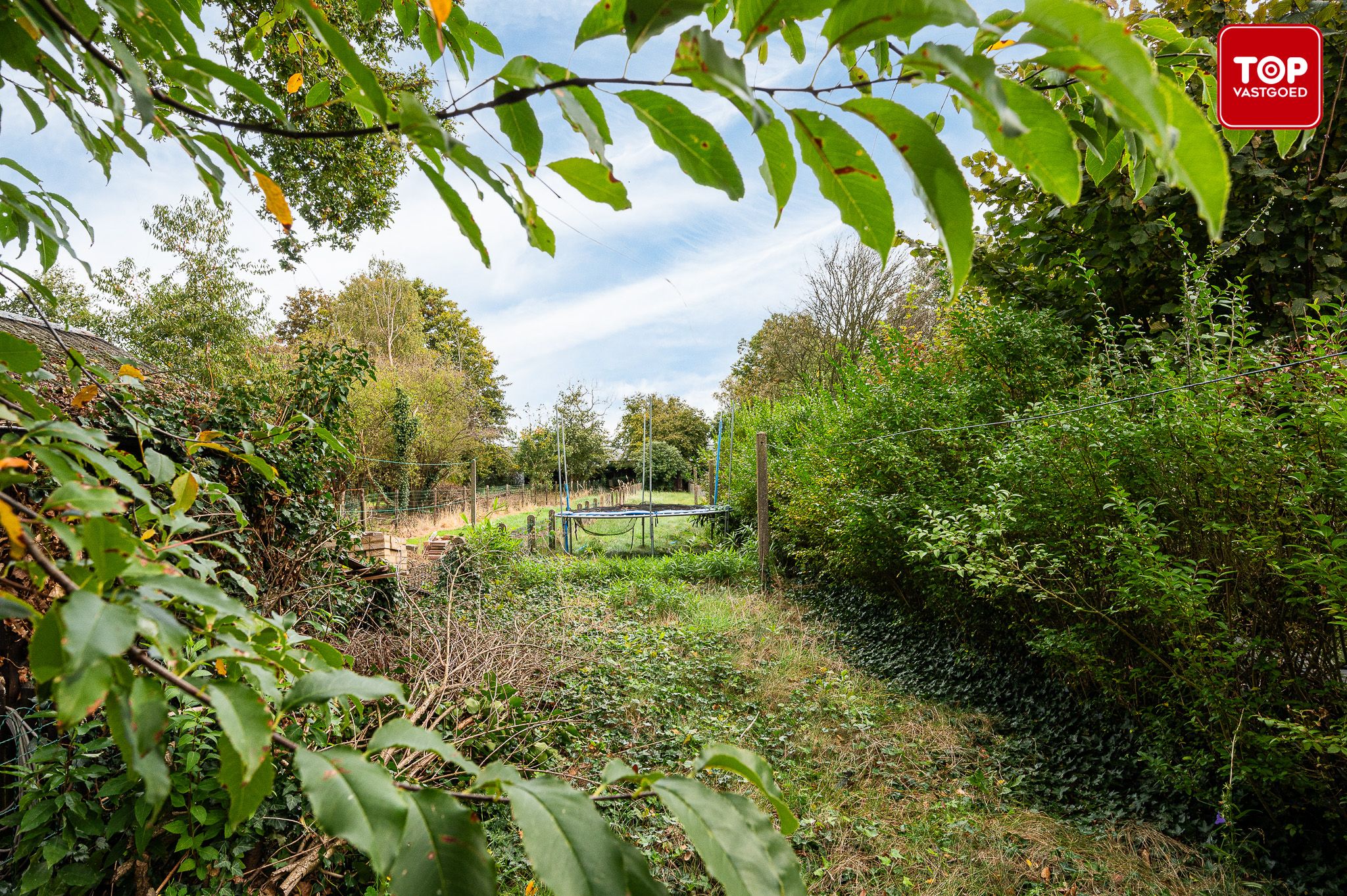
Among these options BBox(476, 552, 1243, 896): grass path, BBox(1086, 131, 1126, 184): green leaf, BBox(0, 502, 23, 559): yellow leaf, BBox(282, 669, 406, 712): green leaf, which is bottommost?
BBox(476, 552, 1243, 896): grass path

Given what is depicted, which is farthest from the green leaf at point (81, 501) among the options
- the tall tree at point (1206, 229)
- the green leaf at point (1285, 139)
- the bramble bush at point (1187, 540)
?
the tall tree at point (1206, 229)

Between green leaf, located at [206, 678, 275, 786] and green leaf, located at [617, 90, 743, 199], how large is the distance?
1.60 feet

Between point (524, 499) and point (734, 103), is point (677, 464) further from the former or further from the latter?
point (734, 103)

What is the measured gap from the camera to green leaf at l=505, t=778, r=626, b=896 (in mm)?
350

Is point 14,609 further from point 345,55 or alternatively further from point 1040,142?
point 1040,142

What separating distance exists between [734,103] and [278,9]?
4.17 feet

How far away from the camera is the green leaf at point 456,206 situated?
20.4 inches

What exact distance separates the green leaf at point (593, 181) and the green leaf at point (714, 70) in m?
0.11

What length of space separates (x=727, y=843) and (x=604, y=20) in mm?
577

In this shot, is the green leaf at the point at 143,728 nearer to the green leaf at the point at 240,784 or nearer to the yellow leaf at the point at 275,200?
the green leaf at the point at 240,784

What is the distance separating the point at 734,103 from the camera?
415mm

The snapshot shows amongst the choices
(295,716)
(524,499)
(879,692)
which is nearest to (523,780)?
(295,716)

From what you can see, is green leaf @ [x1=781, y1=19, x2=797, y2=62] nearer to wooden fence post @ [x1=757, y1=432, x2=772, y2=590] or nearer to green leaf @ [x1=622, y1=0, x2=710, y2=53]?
green leaf @ [x1=622, y1=0, x2=710, y2=53]

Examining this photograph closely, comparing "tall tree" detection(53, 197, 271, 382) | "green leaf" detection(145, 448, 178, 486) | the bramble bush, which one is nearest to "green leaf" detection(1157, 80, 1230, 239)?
"green leaf" detection(145, 448, 178, 486)
